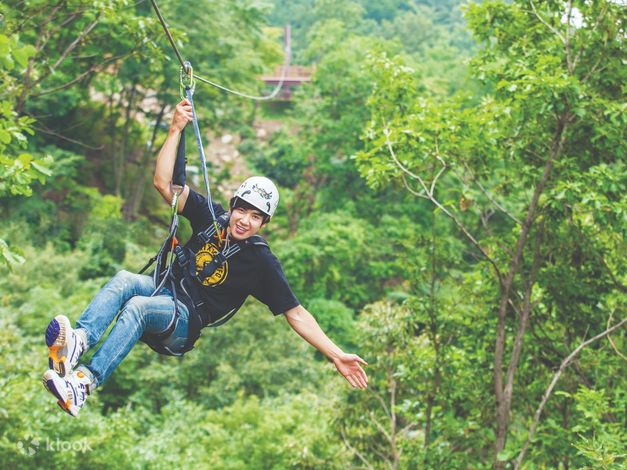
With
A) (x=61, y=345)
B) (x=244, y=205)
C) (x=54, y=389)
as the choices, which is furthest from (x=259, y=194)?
(x=54, y=389)

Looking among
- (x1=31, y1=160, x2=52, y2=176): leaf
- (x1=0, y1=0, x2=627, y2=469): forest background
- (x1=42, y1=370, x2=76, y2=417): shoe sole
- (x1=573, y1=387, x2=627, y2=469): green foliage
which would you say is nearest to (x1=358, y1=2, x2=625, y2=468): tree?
(x1=0, y1=0, x2=627, y2=469): forest background

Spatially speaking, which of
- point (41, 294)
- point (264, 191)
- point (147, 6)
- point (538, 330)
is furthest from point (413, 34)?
point (264, 191)

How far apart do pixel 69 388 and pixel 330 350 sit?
1352 mm

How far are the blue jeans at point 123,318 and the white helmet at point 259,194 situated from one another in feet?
2.17

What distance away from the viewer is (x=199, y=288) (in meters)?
4.41

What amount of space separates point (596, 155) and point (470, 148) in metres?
1.24

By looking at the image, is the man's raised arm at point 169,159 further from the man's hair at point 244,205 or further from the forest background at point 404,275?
the forest background at point 404,275

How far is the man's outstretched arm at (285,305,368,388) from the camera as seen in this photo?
4.22 meters

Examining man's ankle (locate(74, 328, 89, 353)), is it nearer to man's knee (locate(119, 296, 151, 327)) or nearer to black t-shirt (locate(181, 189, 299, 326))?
man's knee (locate(119, 296, 151, 327))

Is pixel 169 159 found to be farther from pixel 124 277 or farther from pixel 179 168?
pixel 124 277

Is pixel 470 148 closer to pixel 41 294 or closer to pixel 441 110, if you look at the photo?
pixel 441 110

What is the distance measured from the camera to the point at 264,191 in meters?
4.31

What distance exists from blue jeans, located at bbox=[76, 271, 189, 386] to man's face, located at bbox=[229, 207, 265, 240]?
0.48 metres

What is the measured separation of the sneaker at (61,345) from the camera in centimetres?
366
